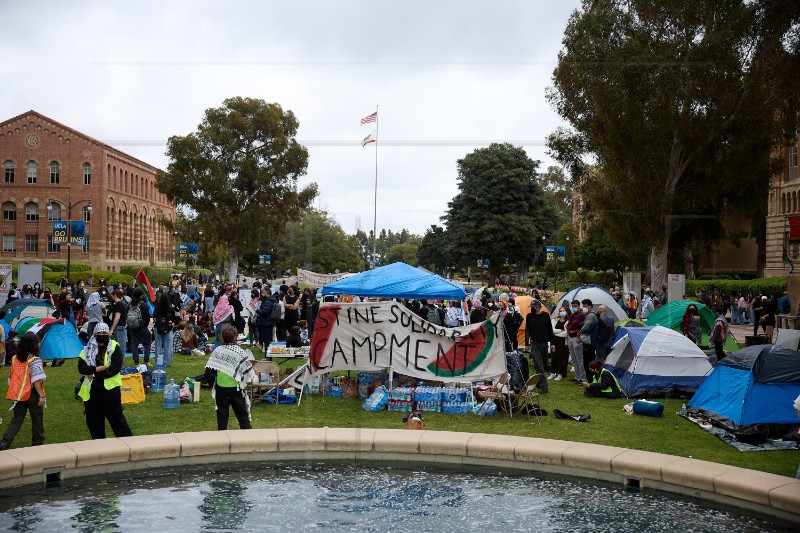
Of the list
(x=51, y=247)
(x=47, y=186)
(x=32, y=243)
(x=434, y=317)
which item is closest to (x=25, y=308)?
(x=434, y=317)

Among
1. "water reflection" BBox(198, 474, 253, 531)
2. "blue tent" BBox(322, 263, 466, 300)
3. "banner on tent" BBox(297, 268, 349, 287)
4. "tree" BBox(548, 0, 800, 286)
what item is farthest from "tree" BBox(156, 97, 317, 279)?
"water reflection" BBox(198, 474, 253, 531)

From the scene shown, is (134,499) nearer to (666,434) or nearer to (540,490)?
(540,490)

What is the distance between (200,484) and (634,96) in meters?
28.2

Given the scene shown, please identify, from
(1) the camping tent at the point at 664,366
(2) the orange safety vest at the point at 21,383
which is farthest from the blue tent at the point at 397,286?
(2) the orange safety vest at the point at 21,383

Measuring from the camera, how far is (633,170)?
33531 mm

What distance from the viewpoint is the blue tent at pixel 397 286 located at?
48.4 feet

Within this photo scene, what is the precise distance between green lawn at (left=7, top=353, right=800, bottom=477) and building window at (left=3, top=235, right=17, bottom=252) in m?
A: 58.8

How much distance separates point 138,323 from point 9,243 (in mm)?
56846

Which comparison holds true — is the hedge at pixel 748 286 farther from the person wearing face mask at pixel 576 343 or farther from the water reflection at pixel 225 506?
the water reflection at pixel 225 506

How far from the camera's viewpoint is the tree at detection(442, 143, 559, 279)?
222ft

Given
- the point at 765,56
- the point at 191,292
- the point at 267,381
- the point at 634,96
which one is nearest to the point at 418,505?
the point at 267,381

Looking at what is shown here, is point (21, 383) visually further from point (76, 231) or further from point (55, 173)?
point (55, 173)

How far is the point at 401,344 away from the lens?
44.3 ft

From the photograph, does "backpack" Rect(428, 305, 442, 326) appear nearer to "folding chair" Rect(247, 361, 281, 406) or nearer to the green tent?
the green tent
